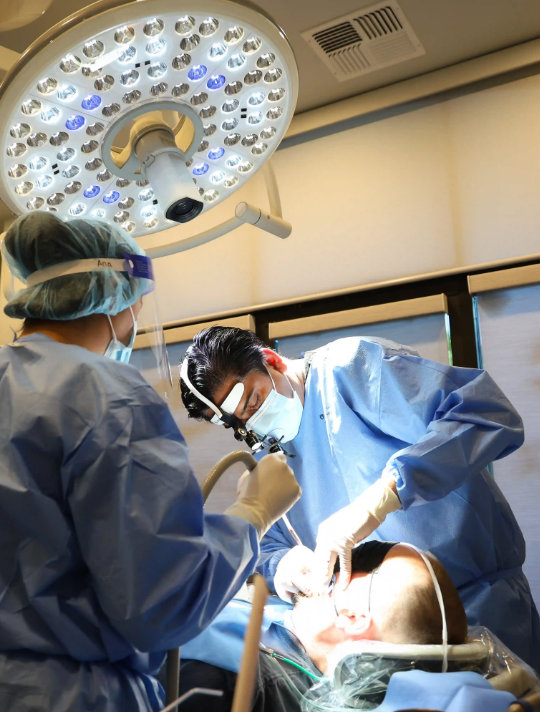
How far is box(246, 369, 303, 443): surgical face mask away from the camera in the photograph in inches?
83.4

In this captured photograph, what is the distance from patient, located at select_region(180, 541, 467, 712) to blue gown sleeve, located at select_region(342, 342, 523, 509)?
0.19 m

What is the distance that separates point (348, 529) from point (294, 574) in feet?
0.71

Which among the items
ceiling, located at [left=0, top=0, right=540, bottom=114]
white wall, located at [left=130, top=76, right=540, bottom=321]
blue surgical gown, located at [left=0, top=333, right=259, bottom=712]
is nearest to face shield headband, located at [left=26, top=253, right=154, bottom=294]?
blue surgical gown, located at [left=0, top=333, right=259, bottom=712]

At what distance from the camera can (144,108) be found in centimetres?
116

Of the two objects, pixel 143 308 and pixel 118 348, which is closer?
pixel 118 348

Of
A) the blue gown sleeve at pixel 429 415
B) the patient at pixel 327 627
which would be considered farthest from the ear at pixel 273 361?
the patient at pixel 327 627

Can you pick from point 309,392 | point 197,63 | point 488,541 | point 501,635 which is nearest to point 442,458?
point 488,541

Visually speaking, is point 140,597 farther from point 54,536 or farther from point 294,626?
point 294,626

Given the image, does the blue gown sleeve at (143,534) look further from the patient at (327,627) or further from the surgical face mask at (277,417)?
the surgical face mask at (277,417)

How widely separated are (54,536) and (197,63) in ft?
2.40

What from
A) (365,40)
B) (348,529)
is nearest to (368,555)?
(348,529)

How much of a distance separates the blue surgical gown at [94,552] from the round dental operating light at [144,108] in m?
0.36

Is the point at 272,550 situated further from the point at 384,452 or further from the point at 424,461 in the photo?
the point at 424,461

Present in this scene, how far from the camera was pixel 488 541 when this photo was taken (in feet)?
5.99
